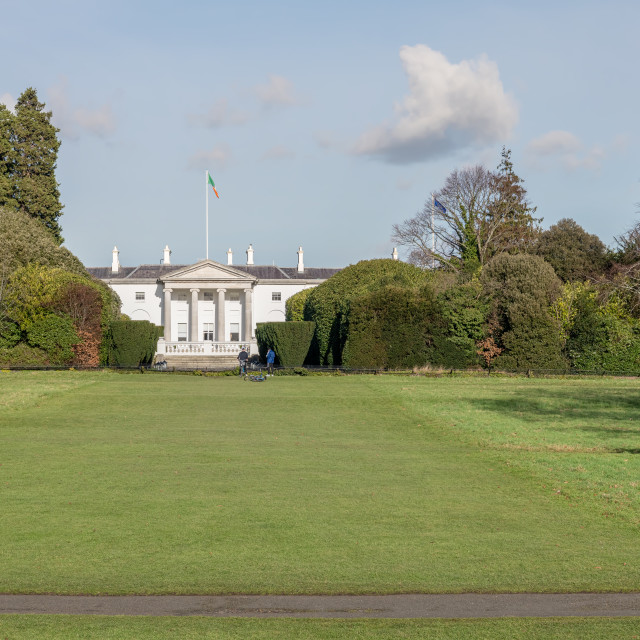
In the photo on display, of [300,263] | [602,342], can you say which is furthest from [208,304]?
[602,342]

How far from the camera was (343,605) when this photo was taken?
6926 mm

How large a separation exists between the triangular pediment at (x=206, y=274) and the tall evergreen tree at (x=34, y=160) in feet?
105

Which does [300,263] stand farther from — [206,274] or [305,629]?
[305,629]

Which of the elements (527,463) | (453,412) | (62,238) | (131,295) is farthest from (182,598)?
(131,295)

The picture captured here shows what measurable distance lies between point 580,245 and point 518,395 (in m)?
33.8

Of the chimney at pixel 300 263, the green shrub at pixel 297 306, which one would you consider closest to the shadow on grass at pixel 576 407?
the green shrub at pixel 297 306

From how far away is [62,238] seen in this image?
5378cm

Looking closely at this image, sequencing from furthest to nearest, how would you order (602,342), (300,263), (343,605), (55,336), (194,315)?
1. (300,263)
2. (194,315)
3. (602,342)
4. (55,336)
5. (343,605)

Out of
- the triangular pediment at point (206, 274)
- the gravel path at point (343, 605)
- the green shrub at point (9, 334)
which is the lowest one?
the gravel path at point (343, 605)

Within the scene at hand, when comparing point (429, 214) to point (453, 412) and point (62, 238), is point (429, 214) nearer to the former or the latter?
point (62, 238)

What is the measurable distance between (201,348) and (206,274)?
2615 cm

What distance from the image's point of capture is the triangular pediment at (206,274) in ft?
277

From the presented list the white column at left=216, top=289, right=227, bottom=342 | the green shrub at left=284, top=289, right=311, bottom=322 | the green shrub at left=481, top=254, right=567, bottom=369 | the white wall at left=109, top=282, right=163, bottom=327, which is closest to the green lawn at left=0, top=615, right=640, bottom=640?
the green shrub at left=481, top=254, right=567, bottom=369

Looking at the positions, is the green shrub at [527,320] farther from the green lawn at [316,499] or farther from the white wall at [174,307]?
the white wall at [174,307]
